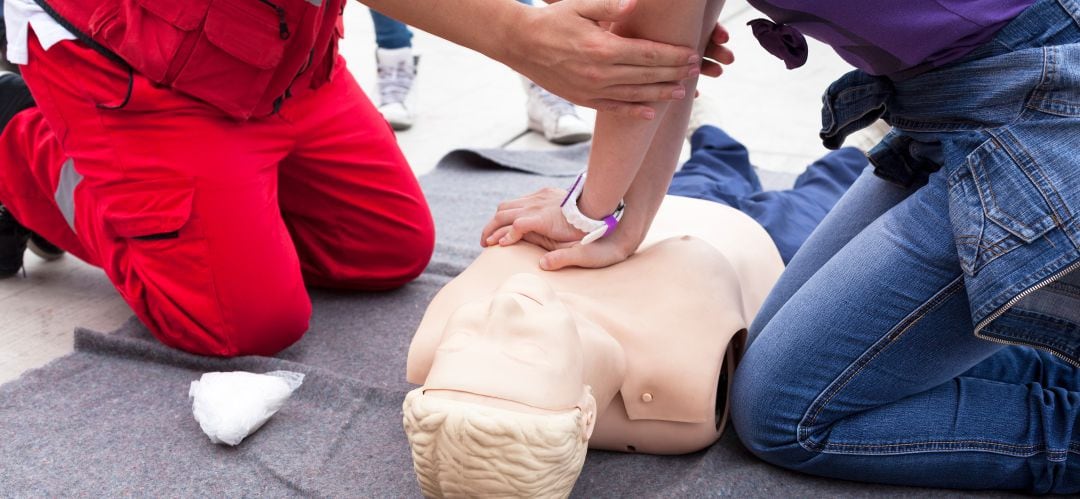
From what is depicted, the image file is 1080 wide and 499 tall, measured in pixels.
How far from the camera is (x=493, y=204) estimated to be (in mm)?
2516

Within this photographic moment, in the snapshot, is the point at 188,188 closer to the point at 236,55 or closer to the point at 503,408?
the point at 236,55

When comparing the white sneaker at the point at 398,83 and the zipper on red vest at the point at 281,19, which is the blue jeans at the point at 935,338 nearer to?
the zipper on red vest at the point at 281,19

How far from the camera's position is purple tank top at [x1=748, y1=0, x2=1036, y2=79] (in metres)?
1.14

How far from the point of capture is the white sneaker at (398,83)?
3.18 m

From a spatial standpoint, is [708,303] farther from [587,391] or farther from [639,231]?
[587,391]

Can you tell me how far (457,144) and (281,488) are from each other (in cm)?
181

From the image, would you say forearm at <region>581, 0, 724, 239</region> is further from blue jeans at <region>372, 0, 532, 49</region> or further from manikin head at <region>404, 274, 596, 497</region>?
blue jeans at <region>372, 0, 532, 49</region>

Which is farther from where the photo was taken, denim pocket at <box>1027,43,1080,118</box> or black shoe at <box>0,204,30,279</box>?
black shoe at <box>0,204,30,279</box>

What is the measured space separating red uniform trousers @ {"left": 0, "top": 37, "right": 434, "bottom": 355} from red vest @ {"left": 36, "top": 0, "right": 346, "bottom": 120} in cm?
5

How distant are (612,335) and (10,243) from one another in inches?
55.9

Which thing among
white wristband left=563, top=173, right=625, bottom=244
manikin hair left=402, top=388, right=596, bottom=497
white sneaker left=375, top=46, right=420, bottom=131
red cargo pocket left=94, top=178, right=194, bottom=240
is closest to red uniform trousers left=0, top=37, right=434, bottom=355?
red cargo pocket left=94, top=178, right=194, bottom=240

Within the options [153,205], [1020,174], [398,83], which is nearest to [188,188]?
[153,205]

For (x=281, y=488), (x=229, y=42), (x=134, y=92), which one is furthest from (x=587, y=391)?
(x=134, y=92)

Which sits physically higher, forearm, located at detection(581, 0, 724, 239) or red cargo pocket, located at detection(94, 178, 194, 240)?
forearm, located at detection(581, 0, 724, 239)
